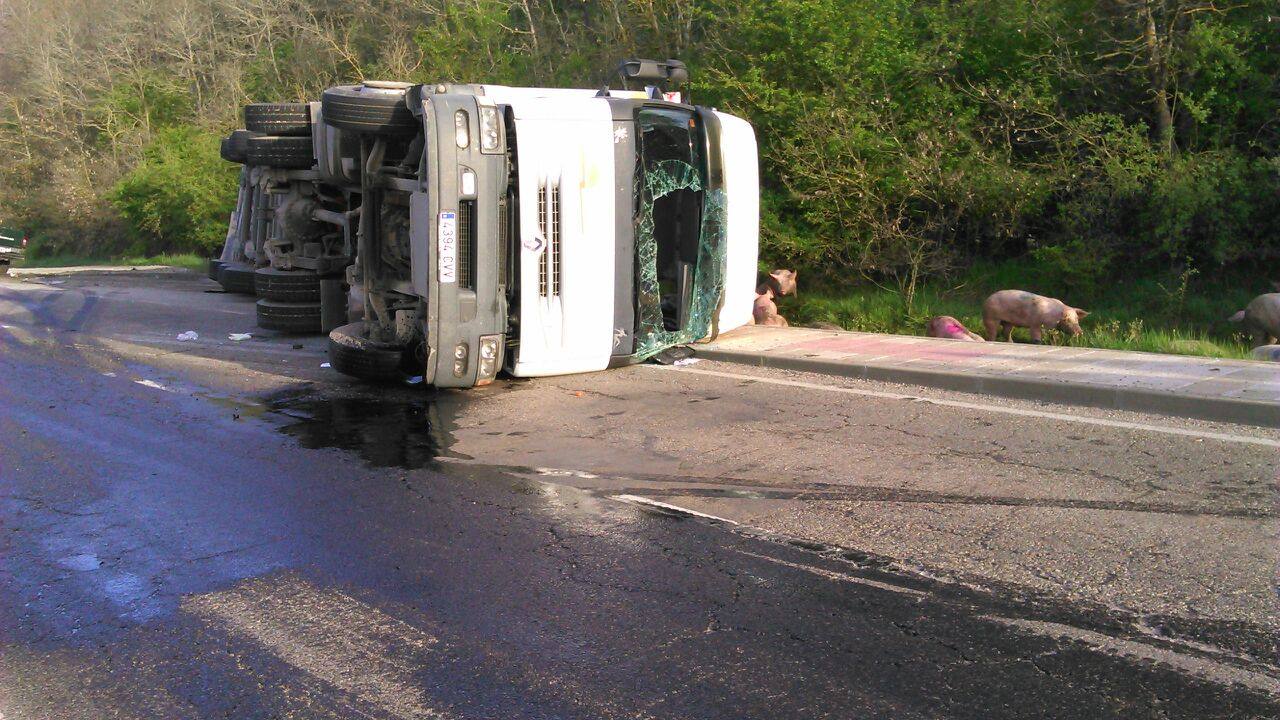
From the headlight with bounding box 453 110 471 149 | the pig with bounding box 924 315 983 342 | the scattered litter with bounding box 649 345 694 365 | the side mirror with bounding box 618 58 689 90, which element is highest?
the side mirror with bounding box 618 58 689 90

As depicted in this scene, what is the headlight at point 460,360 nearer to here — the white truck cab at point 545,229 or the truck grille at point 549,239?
the white truck cab at point 545,229

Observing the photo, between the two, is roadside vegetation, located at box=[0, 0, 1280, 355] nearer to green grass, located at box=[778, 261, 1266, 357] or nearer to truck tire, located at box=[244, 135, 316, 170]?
green grass, located at box=[778, 261, 1266, 357]

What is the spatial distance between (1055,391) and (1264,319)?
14.4 ft

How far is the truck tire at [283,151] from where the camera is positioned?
1212 centimetres

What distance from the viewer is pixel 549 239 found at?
8.41 meters

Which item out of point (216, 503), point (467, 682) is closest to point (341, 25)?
point (216, 503)

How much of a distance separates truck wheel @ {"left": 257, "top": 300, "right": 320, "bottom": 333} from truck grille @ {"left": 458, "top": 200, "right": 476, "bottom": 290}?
4.50 meters

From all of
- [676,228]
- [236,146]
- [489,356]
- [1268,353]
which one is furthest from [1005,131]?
[236,146]

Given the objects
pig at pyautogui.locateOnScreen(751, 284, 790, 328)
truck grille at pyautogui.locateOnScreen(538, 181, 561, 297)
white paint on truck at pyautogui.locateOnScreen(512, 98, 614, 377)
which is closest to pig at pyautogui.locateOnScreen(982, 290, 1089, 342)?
pig at pyautogui.locateOnScreen(751, 284, 790, 328)

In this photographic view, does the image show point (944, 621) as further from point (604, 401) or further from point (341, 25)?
point (341, 25)

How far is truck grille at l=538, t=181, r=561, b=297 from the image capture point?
838 centimetres

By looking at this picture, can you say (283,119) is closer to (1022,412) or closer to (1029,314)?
(1029,314)

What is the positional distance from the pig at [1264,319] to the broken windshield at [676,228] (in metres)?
5.34

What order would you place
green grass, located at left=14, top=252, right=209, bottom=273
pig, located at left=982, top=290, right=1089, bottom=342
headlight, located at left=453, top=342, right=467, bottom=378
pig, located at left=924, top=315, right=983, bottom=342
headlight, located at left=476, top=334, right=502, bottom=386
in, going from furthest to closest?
green grass, located at left=14, top=252, right=209, bottom=273, pig, located at left=924, top=315, right=983, bottom=342, pig, located at left=982, top=290, right=1089, bottom=342, headlight, located at left=476, top=334, right=502, bottom=386, headlight, located at left=453, top=342, right=467, bottom=378
